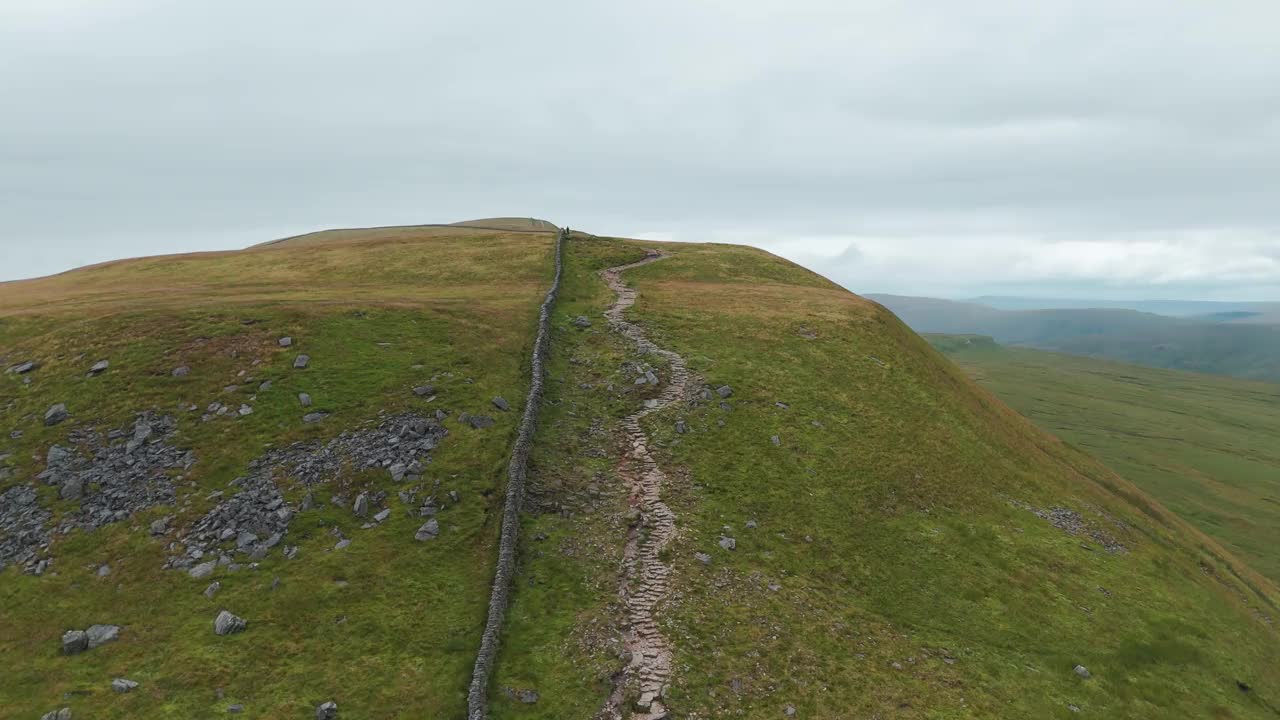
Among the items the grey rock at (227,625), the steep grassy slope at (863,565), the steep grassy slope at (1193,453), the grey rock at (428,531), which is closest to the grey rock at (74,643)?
the grey rock at (227,625)

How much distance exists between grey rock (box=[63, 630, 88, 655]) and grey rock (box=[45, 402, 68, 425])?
1545cm

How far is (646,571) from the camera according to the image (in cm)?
2583

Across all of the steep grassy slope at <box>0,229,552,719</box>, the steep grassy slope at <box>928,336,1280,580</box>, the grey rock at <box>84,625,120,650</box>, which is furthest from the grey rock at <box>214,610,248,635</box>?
the steep grassy slope at <box>928,336,1280,580</box>

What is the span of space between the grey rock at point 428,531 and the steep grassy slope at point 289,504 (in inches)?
15.4

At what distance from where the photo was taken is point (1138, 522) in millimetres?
42500

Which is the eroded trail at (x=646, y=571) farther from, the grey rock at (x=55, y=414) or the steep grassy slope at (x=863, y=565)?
the grey rock at (x=55, y=414)

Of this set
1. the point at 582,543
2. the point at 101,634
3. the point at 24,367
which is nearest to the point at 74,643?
Result: the point at 101,634

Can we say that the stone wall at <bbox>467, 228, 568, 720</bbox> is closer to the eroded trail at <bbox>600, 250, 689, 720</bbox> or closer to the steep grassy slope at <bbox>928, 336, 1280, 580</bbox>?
the eroded trail at <bbox>600, 250, 689, 720</bbox>

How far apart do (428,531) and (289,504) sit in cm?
686

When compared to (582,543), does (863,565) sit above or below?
below

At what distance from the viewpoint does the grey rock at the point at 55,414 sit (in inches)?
1231

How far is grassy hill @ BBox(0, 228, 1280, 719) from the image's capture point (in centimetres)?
2134

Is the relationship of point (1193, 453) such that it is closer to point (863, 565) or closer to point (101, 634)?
point (863, 565)

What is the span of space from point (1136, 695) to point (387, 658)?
100 ft
